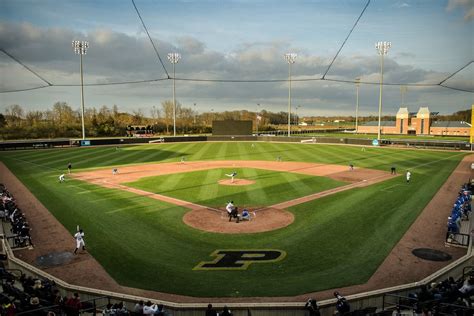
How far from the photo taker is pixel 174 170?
3834 centimetres

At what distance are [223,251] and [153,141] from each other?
63.5 metres

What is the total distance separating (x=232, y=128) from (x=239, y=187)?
2071 inches

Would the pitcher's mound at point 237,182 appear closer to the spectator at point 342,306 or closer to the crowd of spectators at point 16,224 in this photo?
the crowd of spectators at point 16,224

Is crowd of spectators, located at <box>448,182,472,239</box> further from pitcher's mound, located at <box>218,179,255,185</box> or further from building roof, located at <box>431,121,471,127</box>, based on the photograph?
building roof, located at <box>431,121,471,127</box>

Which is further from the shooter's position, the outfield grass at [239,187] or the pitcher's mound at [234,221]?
the outfield grass at [239,187]

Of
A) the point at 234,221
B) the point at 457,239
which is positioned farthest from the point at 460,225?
the point at 234,221

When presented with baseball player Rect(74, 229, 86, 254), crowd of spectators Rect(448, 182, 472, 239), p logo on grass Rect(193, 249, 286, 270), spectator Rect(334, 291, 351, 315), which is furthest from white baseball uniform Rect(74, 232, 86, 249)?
crowd of spectators Rect(448, 182, 472, 239)

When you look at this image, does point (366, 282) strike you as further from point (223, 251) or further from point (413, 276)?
point (223, 251)

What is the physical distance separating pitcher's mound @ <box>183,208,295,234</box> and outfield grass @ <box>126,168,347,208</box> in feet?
6.32

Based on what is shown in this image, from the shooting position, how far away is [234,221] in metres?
20.0

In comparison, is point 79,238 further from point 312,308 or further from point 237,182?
point 237,182

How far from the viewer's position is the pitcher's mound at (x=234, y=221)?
61.4ft

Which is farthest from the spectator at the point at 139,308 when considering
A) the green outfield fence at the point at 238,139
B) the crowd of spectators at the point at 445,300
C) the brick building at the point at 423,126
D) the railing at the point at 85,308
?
the brick building at the point at 423,126

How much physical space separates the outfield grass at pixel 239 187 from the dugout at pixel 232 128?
44.6m
